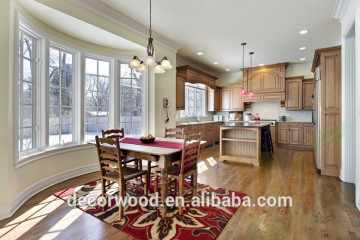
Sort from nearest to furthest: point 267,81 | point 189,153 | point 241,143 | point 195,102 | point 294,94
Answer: point 189,153
point 241,143
point 294,94
point 267,81
point 195,102

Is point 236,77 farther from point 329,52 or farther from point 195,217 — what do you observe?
point 195,217

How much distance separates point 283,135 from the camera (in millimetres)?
6328

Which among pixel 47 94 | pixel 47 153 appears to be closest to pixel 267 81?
pixel 47 94


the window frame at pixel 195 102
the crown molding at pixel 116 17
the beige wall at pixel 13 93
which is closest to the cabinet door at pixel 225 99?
the window frame at pixel 195 102

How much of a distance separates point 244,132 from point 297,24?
2.40m

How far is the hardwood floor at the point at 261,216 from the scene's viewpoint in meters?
1.77

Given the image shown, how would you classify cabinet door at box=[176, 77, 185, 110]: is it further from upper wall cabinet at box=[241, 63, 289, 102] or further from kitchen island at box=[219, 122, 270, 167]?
upper wall cabinet at box=[241, 63, 289, 102]

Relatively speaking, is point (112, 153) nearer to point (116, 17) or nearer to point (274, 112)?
point (116, 17)

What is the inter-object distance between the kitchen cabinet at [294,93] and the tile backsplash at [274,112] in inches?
18.2

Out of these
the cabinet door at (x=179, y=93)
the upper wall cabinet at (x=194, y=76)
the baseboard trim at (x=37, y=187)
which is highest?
the upper wall cabinet at (x=194, y=76)

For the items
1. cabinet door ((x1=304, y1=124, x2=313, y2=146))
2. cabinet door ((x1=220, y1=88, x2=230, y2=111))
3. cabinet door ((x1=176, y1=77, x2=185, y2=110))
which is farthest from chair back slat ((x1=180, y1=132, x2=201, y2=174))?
cabinet door ((x1=220, y1=88, x2=230, y2=111))

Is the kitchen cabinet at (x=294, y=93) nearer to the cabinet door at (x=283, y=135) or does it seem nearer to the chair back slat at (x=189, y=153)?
the cabinet door at (x=283, y=135)

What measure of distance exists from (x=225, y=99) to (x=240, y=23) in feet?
13.7

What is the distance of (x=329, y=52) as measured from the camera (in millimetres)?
3297
